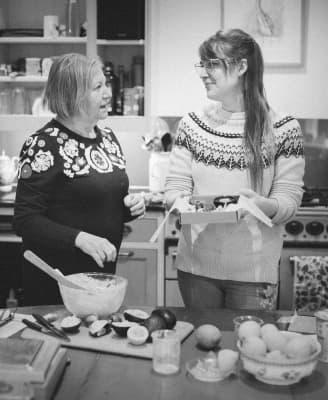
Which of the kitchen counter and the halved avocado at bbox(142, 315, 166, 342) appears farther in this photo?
the halved avocado at bbox(142, 315, 166, 342)

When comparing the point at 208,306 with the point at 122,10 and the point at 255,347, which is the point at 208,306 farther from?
the point at 122,10

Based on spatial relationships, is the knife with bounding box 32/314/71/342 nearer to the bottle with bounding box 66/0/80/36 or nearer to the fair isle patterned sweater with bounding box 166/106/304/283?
the fair isle patterned sweater with bounding box 166/106/304/283

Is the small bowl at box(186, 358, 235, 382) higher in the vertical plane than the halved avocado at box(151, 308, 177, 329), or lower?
lower

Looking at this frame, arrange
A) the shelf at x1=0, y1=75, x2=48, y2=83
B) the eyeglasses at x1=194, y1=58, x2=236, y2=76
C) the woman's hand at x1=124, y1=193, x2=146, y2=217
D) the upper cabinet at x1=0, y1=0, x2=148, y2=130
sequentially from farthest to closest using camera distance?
the shelf at x1=0, y1=75, x2=48, y2=83, the upper cabinet at x1=0, y1=0, x2=148, y2=130, the woman's hand at x1=124, y1=193, x2=146, y2=217, the eyeglasses at x1=194, y1=58, x2=236, y2=76

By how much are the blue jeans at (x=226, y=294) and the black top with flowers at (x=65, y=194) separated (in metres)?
0.33

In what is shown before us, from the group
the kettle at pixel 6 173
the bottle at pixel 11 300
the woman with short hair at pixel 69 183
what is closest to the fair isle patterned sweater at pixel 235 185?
the woman with short hair at pixel 69 183

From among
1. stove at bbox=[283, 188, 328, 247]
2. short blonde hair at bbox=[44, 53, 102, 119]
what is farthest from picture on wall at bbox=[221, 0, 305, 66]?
short blonde hair at bbox=[44, 53, 102, 119]

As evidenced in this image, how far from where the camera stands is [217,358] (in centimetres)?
141

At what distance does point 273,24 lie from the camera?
11.3 ft

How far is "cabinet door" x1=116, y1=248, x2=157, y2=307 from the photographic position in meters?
3.36

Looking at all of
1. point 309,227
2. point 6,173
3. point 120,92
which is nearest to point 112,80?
point 120,92

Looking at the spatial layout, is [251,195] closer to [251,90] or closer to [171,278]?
[251,90]

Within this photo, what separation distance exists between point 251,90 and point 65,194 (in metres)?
0.75

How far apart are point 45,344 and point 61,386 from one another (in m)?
0.11
